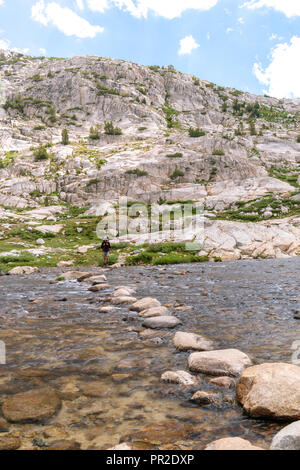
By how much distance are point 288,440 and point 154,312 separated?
234 inches

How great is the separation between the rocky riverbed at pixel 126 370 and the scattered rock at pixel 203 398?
1cm

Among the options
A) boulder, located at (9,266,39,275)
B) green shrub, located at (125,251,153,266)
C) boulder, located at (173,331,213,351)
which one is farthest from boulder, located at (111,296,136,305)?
green shrub, located at (125,251,153,266)

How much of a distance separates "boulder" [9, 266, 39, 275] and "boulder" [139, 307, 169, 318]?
14.8 meters

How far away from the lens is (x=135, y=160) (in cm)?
6656

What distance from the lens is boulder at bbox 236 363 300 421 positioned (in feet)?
11.1

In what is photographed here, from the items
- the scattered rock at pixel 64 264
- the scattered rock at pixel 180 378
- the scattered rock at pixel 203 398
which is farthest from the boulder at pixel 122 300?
the scattered rock at pixel 64 264

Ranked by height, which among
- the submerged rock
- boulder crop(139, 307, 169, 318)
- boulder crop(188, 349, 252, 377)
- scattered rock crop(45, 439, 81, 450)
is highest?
boulder crop(188, 349, 252, 377)

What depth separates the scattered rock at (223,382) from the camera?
14.0 feet

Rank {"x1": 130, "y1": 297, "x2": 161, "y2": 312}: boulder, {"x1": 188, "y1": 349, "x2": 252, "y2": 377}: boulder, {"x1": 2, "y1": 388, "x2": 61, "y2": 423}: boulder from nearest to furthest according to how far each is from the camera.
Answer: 1. {"x1": 2, "y1": 388, "x2": 61, "y2": 423}: boulder
2. {"x1": 188, "y1": 349, "x2": 252, "y2": 377}: boulder
3. {"x1": 130, "y1": 297, "x2": 161, "y2": 312}: boulder

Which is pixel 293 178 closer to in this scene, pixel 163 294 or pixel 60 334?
pixel 163 294

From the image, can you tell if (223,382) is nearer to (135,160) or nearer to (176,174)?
(176,174)

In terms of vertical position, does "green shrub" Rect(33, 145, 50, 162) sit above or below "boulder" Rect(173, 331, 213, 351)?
above

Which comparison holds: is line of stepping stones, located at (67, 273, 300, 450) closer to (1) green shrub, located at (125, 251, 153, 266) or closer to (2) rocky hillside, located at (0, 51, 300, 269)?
(2) rocky hillside, located at (0, 51, 300, 269)
